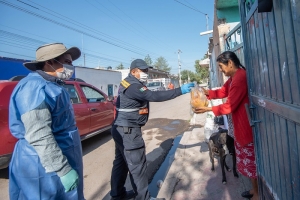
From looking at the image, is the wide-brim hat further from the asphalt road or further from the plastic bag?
the asphalt road

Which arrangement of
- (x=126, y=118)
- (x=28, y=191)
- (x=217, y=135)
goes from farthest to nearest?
(x=217, y=135) < (x=126, y=118) < (x=28, y=191)

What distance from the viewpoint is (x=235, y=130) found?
8.24 ft

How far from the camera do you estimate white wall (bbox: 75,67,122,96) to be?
1555 centimetres

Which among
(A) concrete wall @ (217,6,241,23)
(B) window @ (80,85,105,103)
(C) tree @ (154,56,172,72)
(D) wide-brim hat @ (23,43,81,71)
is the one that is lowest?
(B) window @ (80,85,105,103)

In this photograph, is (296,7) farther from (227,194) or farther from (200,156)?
(200,156)

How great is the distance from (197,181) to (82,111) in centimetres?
345

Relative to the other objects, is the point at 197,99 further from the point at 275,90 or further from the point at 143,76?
the point at 275,90

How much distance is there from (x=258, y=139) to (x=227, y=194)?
119 cm

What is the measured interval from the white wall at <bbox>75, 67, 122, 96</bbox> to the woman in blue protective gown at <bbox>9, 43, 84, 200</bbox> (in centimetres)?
1357

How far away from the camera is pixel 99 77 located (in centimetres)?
1819

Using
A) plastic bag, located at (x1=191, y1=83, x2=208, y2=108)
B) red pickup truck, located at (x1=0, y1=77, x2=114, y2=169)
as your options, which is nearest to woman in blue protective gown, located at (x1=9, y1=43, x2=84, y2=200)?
plastic bag, located at (x1=191, y1=83, x2=208, y2=108)

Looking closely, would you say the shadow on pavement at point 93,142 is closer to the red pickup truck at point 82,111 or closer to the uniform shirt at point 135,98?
the red pickup truck at point 82,111

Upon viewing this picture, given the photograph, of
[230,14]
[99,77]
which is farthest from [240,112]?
[99,77]

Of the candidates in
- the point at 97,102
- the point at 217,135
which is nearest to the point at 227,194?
the point at 217,135
